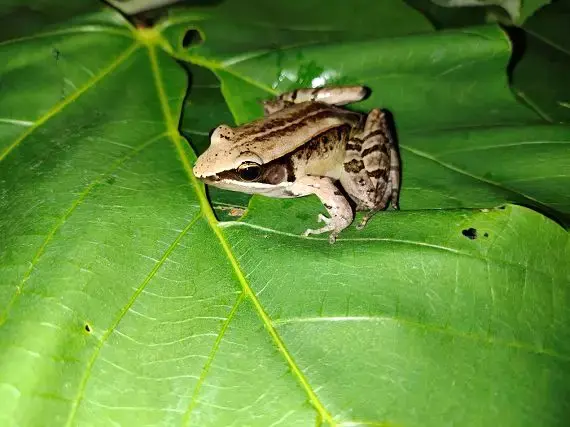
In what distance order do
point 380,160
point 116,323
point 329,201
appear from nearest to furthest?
point 116,323, point 329,201, point 380,160

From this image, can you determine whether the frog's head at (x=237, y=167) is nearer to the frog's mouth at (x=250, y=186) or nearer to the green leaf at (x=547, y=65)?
the frog's mouth at (x=250, y=186)

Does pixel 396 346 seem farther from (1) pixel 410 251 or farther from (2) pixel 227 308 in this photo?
(2) pixel 227 308

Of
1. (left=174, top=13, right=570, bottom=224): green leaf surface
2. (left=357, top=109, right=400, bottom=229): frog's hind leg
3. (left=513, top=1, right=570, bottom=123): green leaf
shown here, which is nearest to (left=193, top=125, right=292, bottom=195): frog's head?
(left=174, top=13, right=570, bottom=224): green leaf surface

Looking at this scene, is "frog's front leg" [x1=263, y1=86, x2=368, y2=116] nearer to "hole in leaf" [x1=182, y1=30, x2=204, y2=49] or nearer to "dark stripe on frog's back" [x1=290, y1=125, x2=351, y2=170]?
"dark stripe on frog's back" [x1=290, y1=125, x2=351, y2=170]

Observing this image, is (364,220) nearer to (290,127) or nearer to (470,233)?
(470,233)

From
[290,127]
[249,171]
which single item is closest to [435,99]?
[290,127]
